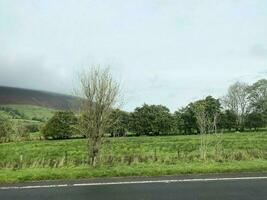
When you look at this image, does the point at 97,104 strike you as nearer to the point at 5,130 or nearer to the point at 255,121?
the point at 5,130

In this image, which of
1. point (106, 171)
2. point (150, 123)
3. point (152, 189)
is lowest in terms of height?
point (152, 189)

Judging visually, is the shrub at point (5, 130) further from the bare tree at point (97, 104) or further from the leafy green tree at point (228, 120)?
the bare tree at point (97, 104)

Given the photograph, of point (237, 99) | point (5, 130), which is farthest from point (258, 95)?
point (5, 130)

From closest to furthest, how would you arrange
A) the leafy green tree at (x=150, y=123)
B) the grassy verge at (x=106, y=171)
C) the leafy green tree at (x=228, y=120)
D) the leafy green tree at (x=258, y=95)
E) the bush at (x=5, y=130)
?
the grassy verge at (x=106, y=171) < the bush at (x=5, y=130) < the leafy green tree at (x=228, y=120) < the leafy green tree at (x=150, y=123) < the leafy green tree at (x=258, y=95)

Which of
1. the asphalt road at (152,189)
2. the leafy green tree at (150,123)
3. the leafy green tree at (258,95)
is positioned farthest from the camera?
the leafy green tree at (258,95)

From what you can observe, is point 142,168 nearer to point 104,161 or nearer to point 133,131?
point 104,161

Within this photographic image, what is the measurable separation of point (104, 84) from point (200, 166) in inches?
210

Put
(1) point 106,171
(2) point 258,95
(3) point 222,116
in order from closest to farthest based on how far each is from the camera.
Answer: (1) point 106,171
(3) point 222,116
(2) point 258,95

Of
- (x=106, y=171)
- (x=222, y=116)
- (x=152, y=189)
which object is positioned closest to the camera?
(x=152, y=189)

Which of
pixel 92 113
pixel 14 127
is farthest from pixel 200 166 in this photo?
pixel 14 127

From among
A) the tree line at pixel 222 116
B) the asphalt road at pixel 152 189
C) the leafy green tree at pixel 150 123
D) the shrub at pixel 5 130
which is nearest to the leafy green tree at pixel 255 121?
the tree line at pixel 222 116

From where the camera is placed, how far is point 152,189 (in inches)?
458

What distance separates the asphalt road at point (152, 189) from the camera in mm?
10555

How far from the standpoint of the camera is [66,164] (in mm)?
18344
